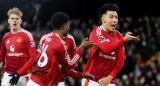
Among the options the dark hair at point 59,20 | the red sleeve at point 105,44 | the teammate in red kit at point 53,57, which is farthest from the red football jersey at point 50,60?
the red sleeve at point 105,44

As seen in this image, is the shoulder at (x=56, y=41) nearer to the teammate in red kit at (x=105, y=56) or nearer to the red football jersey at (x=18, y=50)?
the teammate in red kit at (x=105, y=56)

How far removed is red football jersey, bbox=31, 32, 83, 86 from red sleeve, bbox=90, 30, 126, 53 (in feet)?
2.62

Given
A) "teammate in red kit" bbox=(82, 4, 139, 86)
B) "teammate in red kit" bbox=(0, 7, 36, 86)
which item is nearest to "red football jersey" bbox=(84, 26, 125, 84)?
"teammate in red kit" bbox=(82, 4, 139, 86)

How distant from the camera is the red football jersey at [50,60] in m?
7.09

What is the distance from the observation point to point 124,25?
18078 mm

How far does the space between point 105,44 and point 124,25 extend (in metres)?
10.6

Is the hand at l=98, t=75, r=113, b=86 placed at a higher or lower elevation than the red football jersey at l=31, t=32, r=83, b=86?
lower

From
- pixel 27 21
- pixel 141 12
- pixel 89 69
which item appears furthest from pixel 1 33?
pixel 89 69

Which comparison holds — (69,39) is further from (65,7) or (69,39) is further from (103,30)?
(65,7)

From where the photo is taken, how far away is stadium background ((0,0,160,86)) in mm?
15031

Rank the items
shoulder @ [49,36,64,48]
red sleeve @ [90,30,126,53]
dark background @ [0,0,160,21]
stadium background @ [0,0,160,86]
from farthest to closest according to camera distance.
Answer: dark background @ [0,0,160,21], stadium background @ [0,0,160,86], red sleeve @ [90,30,126,53], shoulder @ [49,36,64,48]

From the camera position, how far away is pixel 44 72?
7.18 m

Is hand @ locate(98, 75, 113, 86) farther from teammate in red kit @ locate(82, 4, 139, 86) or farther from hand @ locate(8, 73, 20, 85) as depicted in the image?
hand @ locate(8, 73, 20, 85)

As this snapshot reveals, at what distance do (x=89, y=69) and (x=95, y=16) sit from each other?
1446cm
